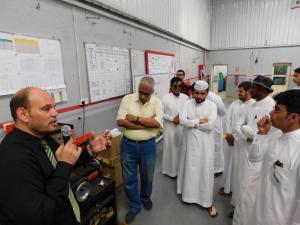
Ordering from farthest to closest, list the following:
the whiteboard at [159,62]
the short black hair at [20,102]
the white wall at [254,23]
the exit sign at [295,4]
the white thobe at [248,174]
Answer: the white wall at [254,23], the exit sign at [295,4], the whiteboard at [159,62], the white thobe at [248,174], the short black hair at [20,102]

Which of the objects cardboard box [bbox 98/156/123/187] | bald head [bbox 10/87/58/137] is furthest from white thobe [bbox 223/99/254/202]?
bald head [bbox 10/87/58/137]

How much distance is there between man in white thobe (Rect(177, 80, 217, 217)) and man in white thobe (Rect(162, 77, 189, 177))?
0.60 m

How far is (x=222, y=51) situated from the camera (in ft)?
27.3

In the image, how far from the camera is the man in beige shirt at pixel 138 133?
79.6 inches

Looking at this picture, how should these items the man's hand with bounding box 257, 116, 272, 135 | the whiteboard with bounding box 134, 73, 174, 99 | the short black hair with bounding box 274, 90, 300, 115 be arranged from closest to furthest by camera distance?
the short black hair with bounding box 274, 90, 300, 115 < the man's hand with bounding box 257, 116, 272, 135 < the whiteboard with bounding box 134, 73, 174, 99

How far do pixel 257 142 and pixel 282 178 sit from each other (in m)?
0.41

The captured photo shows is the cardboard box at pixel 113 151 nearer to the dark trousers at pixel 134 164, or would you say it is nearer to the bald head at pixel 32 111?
the dark trousers at pixel 134 164

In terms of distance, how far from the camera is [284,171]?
118cm

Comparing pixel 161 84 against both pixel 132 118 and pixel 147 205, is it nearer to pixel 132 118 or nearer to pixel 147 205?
pixel 132 118

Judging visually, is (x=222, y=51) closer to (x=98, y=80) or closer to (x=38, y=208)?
(x=98, y=80)

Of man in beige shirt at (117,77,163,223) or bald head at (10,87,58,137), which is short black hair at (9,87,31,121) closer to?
bald head at (10,87,58,137)

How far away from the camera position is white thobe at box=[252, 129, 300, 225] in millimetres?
1149

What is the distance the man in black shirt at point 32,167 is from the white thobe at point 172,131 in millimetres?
2083

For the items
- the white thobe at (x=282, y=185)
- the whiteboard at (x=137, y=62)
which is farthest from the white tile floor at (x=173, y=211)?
the whiteboard at (x=137, y=62)
